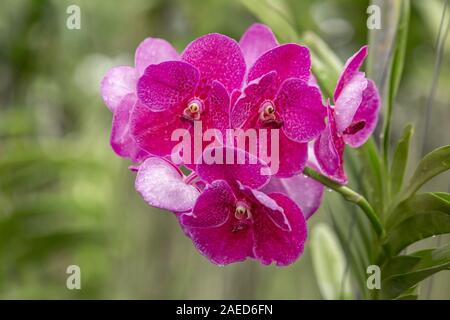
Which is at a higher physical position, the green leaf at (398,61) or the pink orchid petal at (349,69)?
the green leaf at (398,61)

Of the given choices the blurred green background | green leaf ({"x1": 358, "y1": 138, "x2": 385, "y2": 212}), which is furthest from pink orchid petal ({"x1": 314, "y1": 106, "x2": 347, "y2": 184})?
the blurred green background

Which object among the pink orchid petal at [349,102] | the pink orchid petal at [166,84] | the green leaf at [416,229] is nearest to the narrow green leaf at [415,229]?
the green leaf at [416,229]

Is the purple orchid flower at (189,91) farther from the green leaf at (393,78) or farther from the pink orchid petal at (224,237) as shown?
the green leaf at (393,78)

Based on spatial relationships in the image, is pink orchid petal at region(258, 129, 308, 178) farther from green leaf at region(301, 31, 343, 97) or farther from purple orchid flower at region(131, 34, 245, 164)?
green leaf at region(301, 31, 343, 97)
